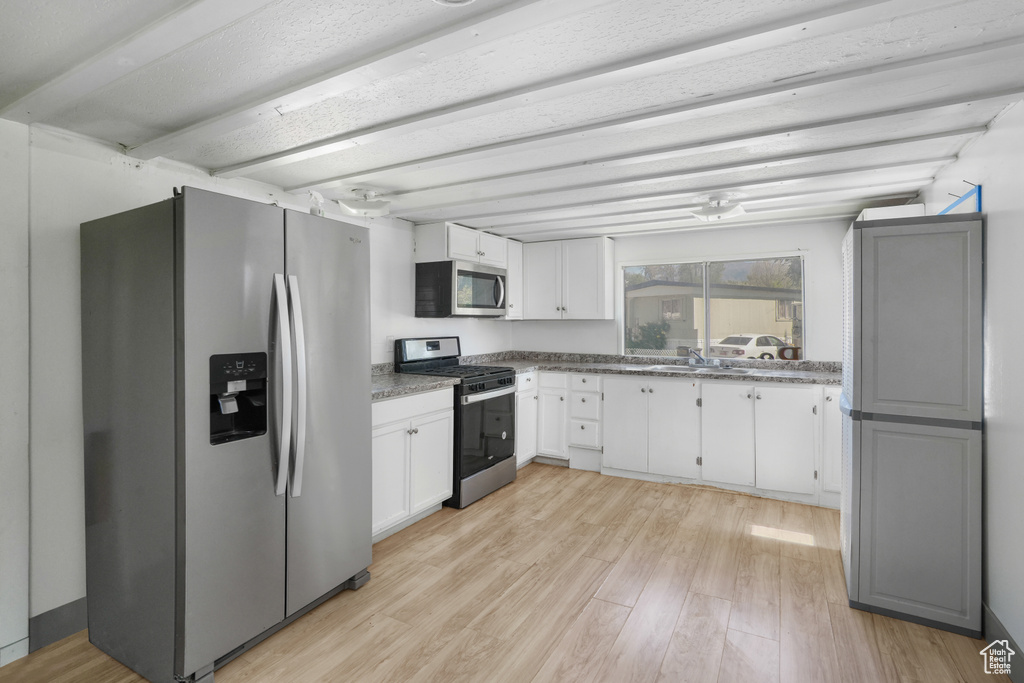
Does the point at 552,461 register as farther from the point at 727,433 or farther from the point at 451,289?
the point at 451,289

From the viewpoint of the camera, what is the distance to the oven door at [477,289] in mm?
4035

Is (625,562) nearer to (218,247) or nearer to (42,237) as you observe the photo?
(218,247)

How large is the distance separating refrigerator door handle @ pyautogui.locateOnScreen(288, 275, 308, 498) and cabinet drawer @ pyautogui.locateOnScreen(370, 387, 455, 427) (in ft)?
1.78

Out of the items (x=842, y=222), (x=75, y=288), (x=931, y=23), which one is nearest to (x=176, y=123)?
(x=75, y=288)

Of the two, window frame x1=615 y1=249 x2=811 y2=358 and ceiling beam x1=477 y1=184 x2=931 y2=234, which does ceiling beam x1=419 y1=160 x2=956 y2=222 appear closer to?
ceiling beam x1=477 y1=184 x2=931 y2=234

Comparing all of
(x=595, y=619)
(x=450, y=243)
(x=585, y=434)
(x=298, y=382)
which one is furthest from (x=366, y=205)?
(x=585, y=434)

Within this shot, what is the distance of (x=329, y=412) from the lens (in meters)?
2.32

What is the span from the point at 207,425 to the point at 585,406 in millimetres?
3291

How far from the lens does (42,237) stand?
2.12 meters

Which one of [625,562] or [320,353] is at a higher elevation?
[320,353]

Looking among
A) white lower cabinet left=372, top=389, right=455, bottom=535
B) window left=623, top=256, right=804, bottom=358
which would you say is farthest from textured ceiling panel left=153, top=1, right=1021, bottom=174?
window left=623, top=256, right=804, bottom=358

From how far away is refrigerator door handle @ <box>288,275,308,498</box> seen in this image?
6.93 feet

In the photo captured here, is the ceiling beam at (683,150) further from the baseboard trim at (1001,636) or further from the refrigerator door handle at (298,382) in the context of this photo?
the baseboard trim at (1001,636)

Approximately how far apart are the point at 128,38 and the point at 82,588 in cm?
233
